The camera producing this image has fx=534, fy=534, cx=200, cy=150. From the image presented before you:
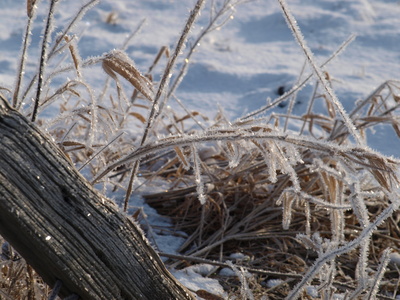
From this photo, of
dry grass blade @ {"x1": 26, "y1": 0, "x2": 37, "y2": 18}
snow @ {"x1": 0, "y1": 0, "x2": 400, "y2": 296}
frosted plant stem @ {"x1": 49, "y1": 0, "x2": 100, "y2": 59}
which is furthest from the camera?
snow @ {"x1": 0, "y1": 0, "x2": 400, "y2": 296}

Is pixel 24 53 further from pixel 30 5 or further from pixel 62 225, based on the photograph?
pixel 62 225

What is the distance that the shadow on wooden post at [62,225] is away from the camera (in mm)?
838

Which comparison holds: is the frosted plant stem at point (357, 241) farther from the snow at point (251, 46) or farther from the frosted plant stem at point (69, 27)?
the snow at point (251, 46)

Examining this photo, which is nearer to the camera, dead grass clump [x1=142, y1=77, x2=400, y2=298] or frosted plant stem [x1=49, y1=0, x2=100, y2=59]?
frosted plant stem [x1=49, y1=0, x2=100, y2=59]

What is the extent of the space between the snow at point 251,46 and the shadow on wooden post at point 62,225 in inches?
94.2

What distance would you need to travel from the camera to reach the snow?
4395 millimetres

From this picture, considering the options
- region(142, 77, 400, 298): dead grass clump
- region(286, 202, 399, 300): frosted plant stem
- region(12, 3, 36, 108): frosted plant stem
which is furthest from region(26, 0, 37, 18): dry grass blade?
region(142, 77, 400, 298): dead grass clump

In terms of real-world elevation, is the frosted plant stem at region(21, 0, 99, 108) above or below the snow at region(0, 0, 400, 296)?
below

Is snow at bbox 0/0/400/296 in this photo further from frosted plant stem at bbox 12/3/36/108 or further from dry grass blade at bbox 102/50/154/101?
frosted plant stem at bbox 12/3/36/108

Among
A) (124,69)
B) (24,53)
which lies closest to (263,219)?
(124,69)

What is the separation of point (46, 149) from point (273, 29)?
576 centimetres

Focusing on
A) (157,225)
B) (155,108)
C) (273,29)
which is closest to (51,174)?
(155,108)

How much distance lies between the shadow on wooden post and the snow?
2.39 meters

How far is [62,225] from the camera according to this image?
880 millimetres
